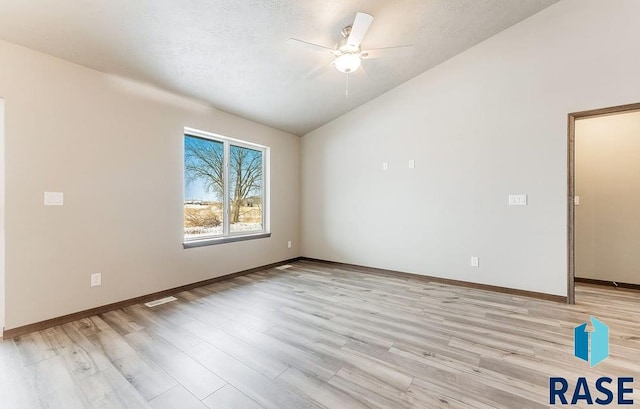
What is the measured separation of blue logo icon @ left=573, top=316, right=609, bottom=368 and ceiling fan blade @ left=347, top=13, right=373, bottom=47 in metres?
3.08

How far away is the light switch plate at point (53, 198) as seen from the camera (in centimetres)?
256

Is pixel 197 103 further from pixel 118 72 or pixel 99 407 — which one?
pixel 99 407

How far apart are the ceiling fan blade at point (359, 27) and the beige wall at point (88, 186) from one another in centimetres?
241

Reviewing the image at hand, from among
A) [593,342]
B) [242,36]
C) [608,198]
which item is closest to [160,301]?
[242,36]

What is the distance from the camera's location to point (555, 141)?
10.4 feet

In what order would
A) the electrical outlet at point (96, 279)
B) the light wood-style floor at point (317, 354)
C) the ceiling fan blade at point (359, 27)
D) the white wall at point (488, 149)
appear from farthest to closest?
1. the white wall at point (488, 149)
2. the electrical outlet at point (96, 279)
3. the ceiling fan blade at point (359, 27)
4. the light wood-style floor at point (317, 354)

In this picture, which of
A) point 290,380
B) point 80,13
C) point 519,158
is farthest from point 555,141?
point 80,13

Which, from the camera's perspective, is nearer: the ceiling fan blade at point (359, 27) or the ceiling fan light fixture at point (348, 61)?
the ceiling fan blade at point (359, 27)

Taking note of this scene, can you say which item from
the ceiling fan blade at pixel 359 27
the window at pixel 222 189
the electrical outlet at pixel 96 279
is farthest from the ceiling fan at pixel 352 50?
Result: the electrical outlet at pixel 96 279

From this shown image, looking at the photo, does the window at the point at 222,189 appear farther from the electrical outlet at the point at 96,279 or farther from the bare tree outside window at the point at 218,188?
Answer: the electrical outlet at the point at 96,279

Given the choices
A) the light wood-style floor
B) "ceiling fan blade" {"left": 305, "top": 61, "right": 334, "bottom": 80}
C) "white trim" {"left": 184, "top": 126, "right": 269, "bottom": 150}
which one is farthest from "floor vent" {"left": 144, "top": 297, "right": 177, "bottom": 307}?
"ceiling fan blade" {"left": 305, "top": 61, "right": 334, "bottom": 80}

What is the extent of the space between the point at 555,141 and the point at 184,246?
4.79 metres

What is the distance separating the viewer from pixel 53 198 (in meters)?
2.59

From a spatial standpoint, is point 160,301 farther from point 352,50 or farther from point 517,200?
point 517,200
